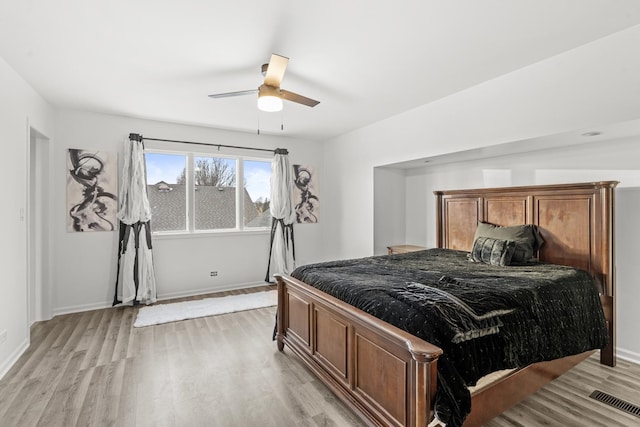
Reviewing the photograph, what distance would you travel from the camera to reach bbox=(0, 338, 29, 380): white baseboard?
2.57 m

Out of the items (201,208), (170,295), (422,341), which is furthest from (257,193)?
(422,341)

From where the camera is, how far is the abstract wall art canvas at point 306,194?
5.76 m

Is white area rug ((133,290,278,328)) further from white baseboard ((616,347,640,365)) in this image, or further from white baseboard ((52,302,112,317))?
white baseboard ((616,347,640,365))

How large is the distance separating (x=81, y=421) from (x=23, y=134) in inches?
106

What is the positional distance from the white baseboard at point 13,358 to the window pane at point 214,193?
2394 mm

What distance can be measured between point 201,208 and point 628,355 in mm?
5279

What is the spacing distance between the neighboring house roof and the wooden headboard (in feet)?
10.9

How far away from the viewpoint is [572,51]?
259cm

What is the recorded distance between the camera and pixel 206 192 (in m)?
5.08

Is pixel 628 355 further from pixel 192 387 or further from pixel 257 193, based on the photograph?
pixel 257 193

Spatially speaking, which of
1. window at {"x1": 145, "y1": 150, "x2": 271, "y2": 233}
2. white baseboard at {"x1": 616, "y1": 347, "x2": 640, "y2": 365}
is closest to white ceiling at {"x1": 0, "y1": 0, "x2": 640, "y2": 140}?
window at {"x1": 145, "y1": 150, "x2": 271, "y2": 233}

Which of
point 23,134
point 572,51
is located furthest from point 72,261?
point 572,51

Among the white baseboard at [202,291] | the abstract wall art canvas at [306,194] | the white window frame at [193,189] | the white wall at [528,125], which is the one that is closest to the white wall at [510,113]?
the white wall at [528,125]

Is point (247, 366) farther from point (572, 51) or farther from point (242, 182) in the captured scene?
point (572, 51)
